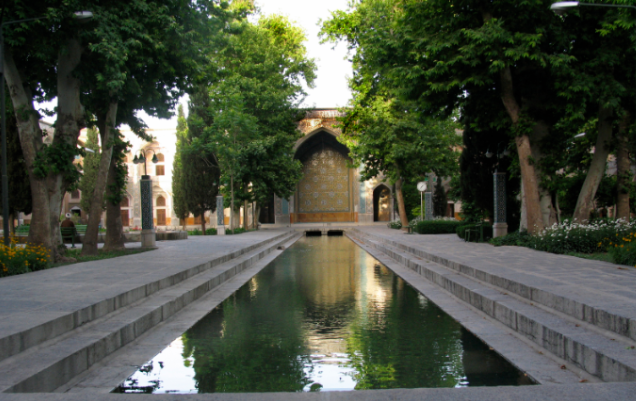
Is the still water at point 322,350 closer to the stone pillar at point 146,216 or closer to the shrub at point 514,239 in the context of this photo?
the shrub at point 514,239

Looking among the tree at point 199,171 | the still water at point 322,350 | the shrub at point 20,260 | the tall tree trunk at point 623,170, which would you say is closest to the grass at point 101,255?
the shrub at point 20,260

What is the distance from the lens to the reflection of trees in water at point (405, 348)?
4133 mm

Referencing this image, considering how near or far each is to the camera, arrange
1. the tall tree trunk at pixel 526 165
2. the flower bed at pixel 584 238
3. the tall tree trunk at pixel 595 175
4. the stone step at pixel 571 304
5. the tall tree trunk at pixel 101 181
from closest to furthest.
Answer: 1. the stone step at pixel 571 304
2. the flower bed at pixel 584 238
3. the tall tree trunk at pixel 101 181
4. the tall tree trunk at pixel 595 175
5. the tall tree trunk at pixel 526 165

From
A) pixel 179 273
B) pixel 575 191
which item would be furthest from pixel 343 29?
pixel 179 273

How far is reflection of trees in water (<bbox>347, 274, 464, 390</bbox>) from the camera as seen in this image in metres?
4.13

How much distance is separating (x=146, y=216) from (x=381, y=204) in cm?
3227

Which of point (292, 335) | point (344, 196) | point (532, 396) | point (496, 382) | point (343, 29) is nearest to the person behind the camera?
point (532, 396)

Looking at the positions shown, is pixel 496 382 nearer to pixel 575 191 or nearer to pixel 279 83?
pixel 575 191

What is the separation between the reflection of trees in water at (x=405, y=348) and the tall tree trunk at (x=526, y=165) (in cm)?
765

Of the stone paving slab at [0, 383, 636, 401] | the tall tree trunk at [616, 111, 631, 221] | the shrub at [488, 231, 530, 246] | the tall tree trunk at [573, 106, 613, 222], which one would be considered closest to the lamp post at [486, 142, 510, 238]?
the shrub at [488, 231, 530, 246]

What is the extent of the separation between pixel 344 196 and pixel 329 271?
3469 cm

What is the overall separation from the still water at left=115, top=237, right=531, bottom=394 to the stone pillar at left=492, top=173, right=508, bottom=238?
30.0ft

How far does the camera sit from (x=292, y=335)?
5.68m

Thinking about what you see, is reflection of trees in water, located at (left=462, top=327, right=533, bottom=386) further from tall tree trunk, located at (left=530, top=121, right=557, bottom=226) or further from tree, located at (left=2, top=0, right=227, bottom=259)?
tall tree trunk, located at (left=530, top=121, right=557, bottom=226)
